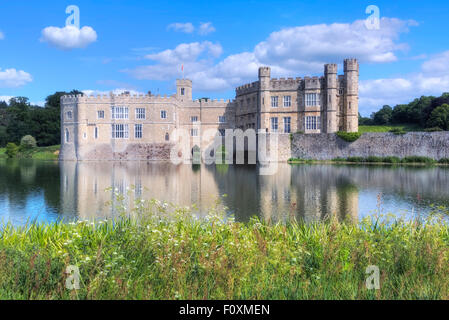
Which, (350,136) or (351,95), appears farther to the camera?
(351,95)

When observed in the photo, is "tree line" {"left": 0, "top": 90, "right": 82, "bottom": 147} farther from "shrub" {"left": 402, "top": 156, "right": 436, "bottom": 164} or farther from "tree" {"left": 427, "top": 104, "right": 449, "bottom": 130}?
"tree" {"left": 427, "top": 104, "right": 449, "bottom": 130}

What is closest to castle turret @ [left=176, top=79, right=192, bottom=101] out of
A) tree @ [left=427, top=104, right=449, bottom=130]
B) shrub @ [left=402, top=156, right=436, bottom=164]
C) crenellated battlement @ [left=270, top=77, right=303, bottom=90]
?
crenellated battlement @ [left=270, top=77, right=303, bottom=90]

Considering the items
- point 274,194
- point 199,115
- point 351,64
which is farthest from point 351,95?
point 274,194

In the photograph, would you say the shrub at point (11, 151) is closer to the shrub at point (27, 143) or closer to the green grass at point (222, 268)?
the shrub at point (27, 143)

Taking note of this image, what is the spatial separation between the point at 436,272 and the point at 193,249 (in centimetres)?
362

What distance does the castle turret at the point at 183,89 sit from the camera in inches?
2035

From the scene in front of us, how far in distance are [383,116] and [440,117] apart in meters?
17.3

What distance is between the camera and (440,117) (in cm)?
4522

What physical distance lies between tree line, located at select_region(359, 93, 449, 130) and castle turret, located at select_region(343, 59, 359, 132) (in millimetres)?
9787

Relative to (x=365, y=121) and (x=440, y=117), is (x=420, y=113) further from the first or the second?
(x=365, y=121)

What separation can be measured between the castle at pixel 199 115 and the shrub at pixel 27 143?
12183mm

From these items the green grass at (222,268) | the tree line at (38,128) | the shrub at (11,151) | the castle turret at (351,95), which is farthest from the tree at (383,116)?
the green grass at (222,268)

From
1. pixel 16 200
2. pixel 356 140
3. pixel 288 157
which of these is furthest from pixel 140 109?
pixel 16 200
